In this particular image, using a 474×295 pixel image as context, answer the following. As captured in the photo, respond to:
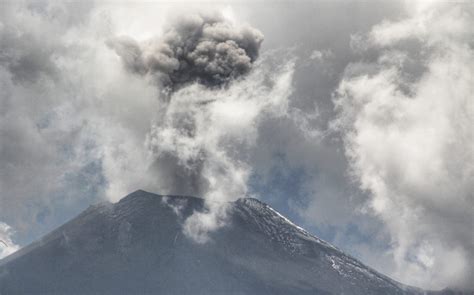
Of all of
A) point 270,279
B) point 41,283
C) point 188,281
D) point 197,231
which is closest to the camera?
point 41,283

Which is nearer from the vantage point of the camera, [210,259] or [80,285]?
[80,285]

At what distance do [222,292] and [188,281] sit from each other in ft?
36.5

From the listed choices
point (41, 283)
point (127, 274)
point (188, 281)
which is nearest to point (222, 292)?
point (188, 281)

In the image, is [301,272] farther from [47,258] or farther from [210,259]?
[47,258]

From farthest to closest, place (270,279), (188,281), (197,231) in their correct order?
(197,231)
(270,279)
(188,281)

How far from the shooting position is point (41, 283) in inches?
6152

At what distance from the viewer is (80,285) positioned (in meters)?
157

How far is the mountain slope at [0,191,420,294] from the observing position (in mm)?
160750

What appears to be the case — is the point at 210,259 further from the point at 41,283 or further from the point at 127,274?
the point at 41,283

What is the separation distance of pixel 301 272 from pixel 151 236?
54.6 m

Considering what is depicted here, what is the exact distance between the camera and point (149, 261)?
568ft

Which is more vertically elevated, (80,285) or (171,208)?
(171,208)

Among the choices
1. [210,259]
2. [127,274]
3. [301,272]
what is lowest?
[127,274]

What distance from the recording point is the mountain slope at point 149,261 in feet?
527
